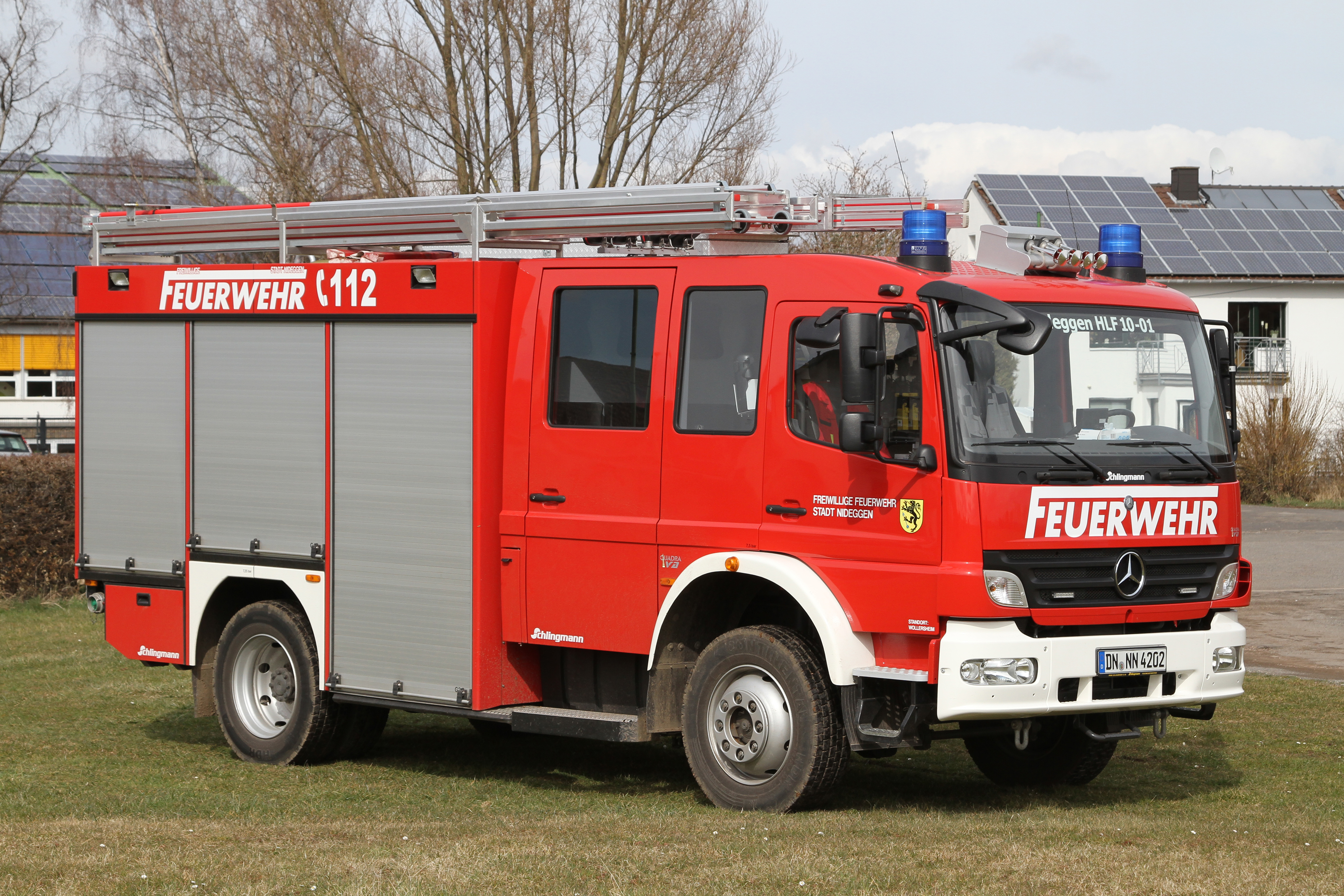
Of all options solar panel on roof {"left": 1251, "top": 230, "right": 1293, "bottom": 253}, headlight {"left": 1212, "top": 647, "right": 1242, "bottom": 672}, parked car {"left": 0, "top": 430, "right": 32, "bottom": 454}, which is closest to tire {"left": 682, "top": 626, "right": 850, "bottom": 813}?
headlight {"left": 1212, "top": 647, "right": 1242, "bottom": 672}

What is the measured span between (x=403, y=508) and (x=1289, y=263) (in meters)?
42.1

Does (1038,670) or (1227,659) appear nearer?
(1038,670)

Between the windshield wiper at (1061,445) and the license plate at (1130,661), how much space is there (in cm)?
81

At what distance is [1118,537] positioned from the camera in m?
7.79

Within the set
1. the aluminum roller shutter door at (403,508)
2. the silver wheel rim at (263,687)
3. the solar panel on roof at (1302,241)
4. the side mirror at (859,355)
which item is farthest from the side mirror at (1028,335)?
the solar panel on roof at (1302,241)

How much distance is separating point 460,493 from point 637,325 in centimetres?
137

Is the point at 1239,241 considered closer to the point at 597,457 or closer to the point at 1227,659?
the point at 1227,659

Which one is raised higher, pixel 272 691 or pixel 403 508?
pixel 403 508

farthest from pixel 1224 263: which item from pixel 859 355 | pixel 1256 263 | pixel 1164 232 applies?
pixel 859 355

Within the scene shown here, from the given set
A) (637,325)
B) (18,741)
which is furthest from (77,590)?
(637,325)

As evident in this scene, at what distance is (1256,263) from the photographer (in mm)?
46531

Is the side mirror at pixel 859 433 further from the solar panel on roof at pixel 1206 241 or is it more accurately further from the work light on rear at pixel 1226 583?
the solar panel on roof at pixel 1206 241

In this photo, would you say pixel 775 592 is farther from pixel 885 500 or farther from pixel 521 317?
pixel 521 317

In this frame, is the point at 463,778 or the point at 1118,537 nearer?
the point at 1118,537
